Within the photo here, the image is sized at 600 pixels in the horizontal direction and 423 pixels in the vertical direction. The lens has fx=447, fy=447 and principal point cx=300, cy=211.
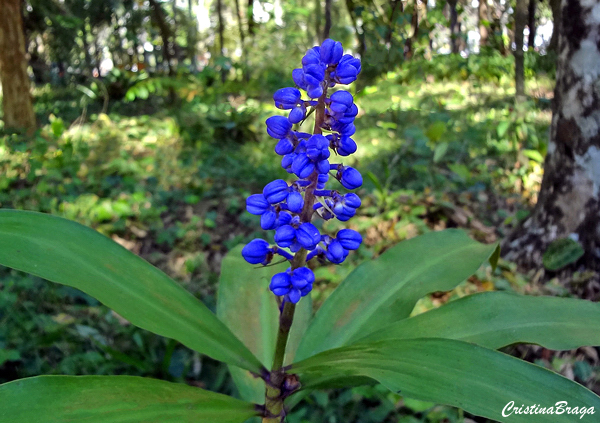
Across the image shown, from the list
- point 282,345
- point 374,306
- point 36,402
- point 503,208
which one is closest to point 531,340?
point 374,306

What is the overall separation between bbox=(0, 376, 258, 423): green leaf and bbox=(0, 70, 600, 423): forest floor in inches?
30.7

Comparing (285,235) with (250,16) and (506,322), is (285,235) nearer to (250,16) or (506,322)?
(506,322)

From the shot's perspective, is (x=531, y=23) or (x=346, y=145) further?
(x=531, y=23)

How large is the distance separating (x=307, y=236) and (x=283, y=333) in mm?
396

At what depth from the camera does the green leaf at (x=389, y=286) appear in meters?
1.61

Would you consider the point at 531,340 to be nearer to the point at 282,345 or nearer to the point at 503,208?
the point at 282,345

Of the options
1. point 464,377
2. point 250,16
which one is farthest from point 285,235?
point 250,16

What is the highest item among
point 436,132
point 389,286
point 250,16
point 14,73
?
point 250,16

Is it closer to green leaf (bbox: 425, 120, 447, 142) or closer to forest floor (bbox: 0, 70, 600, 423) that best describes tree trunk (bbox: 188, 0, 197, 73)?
forest floor (bbox: 0, 70, 600, 423)

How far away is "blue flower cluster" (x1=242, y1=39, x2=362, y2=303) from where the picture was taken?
1136 mm

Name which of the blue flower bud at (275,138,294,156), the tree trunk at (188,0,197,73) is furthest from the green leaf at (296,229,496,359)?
the tree trunk at (188,0,197,73)

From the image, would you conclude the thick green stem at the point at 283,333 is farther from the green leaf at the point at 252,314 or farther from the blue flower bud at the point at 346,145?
the green leaf at the point at 252,314

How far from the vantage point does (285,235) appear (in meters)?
1.13

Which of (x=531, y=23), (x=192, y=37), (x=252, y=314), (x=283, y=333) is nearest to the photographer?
(x=283, y=333)
